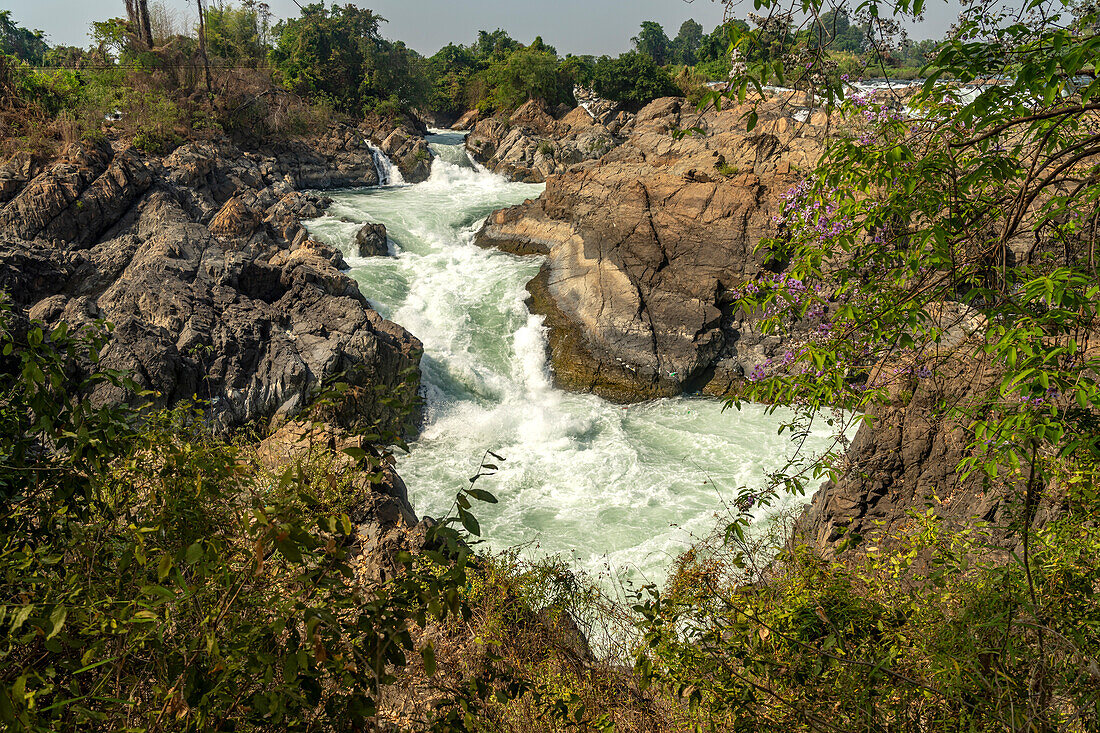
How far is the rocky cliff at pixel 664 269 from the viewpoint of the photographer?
42.4ft

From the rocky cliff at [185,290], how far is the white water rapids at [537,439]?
136 centimetres

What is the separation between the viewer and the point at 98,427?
7.88 feet

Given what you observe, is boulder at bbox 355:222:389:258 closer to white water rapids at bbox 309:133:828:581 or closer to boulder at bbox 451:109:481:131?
white water rapids at bbox 309:133:828:581

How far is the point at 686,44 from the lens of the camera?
258 feet

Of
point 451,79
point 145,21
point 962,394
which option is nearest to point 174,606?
point 962,394

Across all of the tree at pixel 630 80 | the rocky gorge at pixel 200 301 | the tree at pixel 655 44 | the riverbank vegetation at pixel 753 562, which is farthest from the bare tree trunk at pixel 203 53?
the tree at pixel 655 44

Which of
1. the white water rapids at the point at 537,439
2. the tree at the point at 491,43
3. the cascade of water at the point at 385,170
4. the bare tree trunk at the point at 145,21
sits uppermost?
the tree at the point at 491,43

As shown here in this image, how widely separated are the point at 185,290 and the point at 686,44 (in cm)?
8393

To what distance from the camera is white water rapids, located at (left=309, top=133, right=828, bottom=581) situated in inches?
347

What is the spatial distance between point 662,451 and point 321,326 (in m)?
6.49

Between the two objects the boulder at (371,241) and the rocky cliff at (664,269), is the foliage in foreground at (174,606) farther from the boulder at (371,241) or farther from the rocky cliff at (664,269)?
the boulder at (371,241)

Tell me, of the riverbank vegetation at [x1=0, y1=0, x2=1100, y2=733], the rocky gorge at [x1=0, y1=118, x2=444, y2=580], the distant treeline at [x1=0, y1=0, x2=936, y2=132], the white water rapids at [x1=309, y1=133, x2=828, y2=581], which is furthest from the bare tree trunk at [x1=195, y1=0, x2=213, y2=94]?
the riverbank vegetation at [x1=0, y1=0, x2=1100, y2=733]

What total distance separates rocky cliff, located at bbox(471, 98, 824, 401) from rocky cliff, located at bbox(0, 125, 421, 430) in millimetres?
4326

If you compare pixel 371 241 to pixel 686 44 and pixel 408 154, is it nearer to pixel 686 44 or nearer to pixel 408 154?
pixel 408 154
